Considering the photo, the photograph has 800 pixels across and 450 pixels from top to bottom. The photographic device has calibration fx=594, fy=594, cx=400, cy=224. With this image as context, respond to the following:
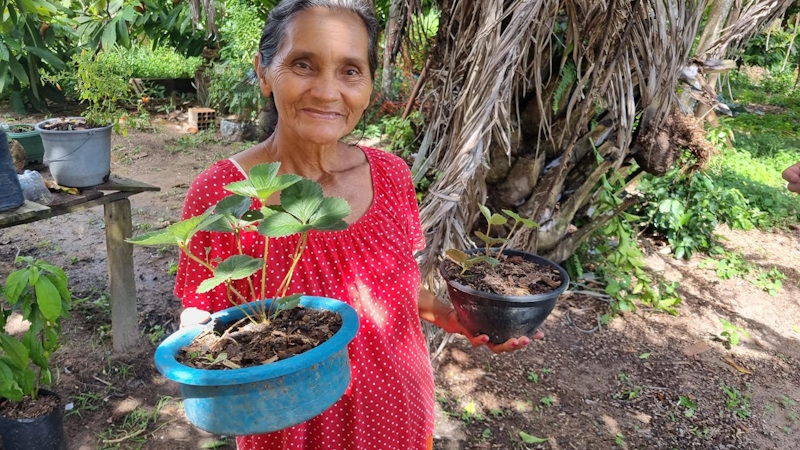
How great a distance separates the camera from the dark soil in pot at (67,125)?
303 cm

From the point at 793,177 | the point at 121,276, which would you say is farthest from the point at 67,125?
the point at 793,177

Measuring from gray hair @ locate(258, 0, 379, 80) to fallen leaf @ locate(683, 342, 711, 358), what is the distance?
3179 millimetres

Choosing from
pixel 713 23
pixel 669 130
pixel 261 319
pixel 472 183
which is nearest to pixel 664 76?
pixel 669 130

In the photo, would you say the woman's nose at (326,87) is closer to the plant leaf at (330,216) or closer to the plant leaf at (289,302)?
the plant leaf at (330,216)

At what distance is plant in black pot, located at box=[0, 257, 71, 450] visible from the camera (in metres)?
2.23

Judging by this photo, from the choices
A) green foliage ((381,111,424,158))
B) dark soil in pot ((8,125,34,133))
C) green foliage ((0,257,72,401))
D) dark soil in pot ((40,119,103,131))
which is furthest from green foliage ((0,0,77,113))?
green foliage ((0,257,72,401))

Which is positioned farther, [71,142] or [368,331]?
[71,142]

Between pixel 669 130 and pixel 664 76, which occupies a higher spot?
pixel 664 76

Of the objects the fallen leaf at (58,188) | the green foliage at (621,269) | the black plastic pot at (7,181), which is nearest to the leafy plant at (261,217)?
A: the black plastic pot at (7,181)

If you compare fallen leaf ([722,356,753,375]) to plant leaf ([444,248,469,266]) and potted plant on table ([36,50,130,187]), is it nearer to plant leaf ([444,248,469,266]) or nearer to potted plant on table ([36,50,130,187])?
plant leaf ([444,248,469,266])

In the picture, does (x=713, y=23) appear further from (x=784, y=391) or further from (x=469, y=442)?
(x=469, y=442)

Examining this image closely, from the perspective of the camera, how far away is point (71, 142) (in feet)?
9.46

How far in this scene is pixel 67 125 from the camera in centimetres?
307

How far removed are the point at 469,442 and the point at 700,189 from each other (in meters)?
3.54
